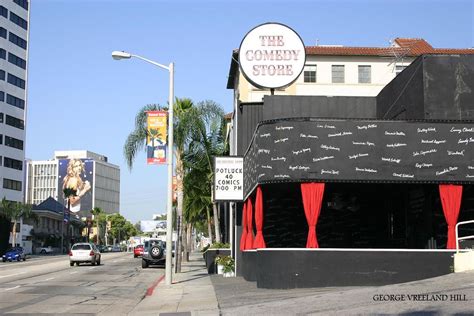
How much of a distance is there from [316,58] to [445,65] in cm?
3970

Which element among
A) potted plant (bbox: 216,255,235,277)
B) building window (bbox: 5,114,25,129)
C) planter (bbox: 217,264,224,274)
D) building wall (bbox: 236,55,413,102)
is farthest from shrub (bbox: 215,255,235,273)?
building window (bbox: 5,114,25,129)

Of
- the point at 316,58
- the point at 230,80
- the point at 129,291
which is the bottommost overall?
the point at 129,291

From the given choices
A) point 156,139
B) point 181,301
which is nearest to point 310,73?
point 156,139

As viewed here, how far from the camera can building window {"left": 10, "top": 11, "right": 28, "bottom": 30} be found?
9900cm

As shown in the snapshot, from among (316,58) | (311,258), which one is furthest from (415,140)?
(316,58)

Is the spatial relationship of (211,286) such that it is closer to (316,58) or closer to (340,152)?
(340,152)

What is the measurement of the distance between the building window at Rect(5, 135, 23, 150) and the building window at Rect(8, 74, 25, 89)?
29.6 feet

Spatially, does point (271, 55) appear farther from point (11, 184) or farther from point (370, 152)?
point (11, 184)

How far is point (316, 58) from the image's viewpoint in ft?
195

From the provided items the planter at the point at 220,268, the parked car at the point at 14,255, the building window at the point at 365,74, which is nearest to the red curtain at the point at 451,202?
the planter at the point at 220,268

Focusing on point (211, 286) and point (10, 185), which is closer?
point (211, 286)

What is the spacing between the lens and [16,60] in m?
100

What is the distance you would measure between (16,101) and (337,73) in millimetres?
61877

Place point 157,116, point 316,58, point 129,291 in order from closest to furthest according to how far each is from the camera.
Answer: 1. point 129,291
2. point 157,116
3. point 316,58
